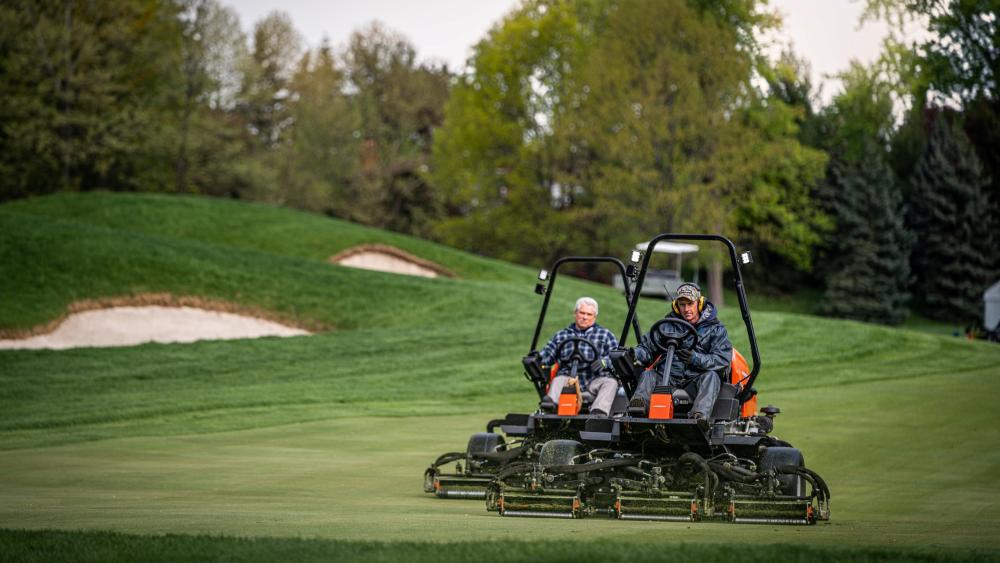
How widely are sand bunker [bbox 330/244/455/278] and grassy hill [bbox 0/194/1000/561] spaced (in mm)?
702

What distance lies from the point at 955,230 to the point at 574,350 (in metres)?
57.3

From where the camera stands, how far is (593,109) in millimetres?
59688

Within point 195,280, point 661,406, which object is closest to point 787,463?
point 661,406

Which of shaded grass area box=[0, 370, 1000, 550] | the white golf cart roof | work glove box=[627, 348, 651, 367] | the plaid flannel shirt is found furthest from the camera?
the white golf cart roof

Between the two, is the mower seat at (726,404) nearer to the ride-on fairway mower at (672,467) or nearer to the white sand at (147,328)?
the ride-on fairway mower at (672,467)

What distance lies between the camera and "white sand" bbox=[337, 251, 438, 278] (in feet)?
192

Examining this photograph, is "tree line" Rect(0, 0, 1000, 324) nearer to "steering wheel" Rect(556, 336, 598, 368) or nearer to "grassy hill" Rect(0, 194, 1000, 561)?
"grassy hill" Rect(0, 194, 1000, 561)

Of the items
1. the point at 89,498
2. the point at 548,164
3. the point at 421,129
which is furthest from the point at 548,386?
the point at 421,129

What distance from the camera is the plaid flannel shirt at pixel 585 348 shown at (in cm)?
1605

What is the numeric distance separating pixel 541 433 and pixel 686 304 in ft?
9.67

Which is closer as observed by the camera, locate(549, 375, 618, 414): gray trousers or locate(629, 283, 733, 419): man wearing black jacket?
locate(629, 283, 733, 419): man wearing black jacket

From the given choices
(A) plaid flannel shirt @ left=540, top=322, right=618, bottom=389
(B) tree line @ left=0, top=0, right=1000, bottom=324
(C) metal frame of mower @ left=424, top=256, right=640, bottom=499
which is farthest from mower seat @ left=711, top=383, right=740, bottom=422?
(B) tree line @ left=0, top=0, right=1000, bottom=324

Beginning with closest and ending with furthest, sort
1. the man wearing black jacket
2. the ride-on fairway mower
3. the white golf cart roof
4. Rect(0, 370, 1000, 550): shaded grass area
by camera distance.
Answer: Rect(0, 370, 1000, 550): shaded grass area < the ride-on fairway mower < the man wearing black jacket < the white golf cart roof

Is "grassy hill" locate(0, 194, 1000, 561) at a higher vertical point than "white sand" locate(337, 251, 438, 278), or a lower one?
lower
